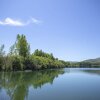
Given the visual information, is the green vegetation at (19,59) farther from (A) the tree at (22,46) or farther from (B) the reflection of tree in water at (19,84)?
(B) the reflection of tree in water at (19,84)

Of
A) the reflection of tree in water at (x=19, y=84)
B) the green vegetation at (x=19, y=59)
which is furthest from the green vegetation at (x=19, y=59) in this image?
the reflection of tree in water at (x=19, y=84)

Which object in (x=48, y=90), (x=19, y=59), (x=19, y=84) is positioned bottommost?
(x=48, y=90)

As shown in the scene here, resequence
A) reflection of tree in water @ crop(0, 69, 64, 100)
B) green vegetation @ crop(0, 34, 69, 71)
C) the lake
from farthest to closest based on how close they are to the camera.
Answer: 1. green vegetation @ crop(0, 34, 69, 71)
2. reflection of tree in water @ crop(0, 69, 64, 100)
3. the lake

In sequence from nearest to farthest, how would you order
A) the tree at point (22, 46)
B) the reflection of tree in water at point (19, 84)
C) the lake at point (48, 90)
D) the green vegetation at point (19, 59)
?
the lake at point (48, 90)
the reflection of tree in water at point (19, 84)
the green vegetation at point (19, 59)
the tree at point (22, 46)

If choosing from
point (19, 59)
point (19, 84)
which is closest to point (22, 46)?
point (19, 59)

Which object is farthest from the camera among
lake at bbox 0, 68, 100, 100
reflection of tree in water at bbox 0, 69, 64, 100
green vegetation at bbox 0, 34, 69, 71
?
green vegetation at bbox 0, 34, 69, 71

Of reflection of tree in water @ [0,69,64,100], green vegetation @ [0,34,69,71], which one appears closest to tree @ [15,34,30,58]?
green vegetation @ [0,34,69,71]

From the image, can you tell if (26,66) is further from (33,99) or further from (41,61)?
(33,99)

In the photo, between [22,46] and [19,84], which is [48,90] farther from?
[22,46]

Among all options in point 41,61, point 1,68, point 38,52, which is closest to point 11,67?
point 1,68

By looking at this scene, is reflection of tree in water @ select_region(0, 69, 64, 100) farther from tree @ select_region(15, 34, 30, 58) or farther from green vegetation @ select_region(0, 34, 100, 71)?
tree @ select_region(15, 34, 30, 58)

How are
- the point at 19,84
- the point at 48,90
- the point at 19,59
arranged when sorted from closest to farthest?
1. the point at 48,90
2. the point at 19,84
3. the point at 19,59

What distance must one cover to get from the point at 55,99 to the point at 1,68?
48.3 metres

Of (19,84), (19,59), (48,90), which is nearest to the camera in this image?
(48,90)
